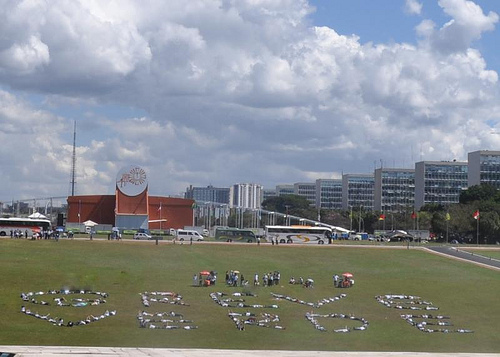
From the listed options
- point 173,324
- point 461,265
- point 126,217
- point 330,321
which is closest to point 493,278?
point 461,265

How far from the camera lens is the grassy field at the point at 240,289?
48812 mm

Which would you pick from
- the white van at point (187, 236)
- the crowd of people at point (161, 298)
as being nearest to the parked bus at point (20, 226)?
the white van at point (187, 236)

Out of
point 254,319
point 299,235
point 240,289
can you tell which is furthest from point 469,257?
point 254,319

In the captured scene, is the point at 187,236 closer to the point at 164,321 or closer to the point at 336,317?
the point at 336,317

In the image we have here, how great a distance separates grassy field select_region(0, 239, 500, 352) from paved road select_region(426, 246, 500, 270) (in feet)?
10.5

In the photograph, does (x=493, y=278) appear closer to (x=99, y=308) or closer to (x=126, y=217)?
(x=99, y=308)

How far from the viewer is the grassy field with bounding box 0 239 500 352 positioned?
48812 mm

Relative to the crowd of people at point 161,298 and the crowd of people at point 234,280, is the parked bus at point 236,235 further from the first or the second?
the crowd of people at point 161,298

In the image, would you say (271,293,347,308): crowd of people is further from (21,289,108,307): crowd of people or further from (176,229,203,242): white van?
(176,229,203,242): white van

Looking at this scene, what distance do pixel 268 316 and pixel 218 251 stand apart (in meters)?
51.1

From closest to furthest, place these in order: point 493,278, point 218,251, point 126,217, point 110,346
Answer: point 110,346 → point 493,278 → point 218,251 → point 126,217

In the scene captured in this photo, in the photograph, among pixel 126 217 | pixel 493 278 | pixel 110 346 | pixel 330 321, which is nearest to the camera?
pixel 110 346

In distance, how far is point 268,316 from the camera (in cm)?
5703

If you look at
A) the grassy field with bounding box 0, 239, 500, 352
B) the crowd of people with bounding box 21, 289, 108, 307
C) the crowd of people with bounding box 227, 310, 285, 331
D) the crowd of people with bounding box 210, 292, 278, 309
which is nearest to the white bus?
the grassy field with bounding box 0, 239, 500, 352
